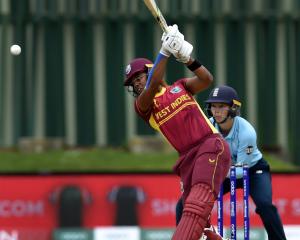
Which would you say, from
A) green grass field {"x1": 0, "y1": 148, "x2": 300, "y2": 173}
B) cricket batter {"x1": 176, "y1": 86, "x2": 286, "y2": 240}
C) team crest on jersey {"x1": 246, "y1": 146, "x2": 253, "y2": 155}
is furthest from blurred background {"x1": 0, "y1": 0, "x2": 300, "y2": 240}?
team crest on jersey {"x1": 246, "y1": 146, "x2": 253, "y2": 155}

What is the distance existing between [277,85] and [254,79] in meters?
0.35

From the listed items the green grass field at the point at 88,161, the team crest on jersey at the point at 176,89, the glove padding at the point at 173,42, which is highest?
the glove padding at the point at 173,42

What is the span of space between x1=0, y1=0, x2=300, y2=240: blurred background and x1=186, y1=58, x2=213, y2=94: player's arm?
22.0 feet

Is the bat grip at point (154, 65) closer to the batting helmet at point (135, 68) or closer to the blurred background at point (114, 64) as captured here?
the batting helmet at point (135, 68)

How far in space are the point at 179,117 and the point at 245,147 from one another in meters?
0.99

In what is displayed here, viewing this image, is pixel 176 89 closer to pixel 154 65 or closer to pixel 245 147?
pixel 154 65

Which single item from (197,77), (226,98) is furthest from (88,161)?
(197,77)

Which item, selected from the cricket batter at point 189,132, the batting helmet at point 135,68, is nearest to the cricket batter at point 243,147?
the cricket batter at point 189,132

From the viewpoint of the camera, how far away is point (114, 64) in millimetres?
15336

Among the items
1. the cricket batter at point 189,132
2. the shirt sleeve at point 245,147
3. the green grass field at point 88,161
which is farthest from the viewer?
the green grass field at point 88,161

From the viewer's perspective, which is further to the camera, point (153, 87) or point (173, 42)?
point (153, 87)

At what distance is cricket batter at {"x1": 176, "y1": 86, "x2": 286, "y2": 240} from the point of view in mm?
8680

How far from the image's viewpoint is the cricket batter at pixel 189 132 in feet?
26.0

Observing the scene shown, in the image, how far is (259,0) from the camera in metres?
15.3
